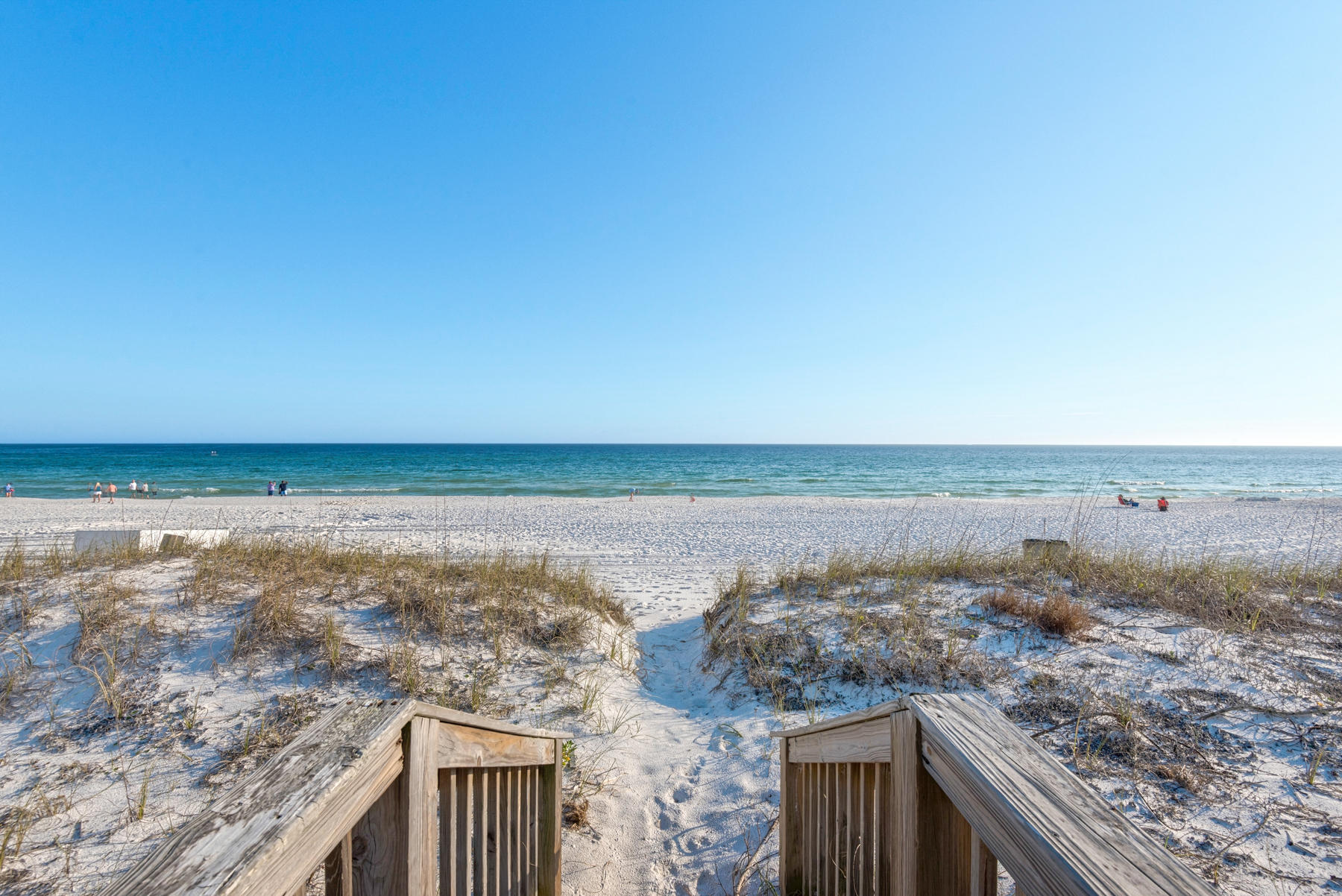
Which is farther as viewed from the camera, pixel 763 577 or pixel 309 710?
pixel 763 577

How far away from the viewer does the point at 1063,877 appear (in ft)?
2.62

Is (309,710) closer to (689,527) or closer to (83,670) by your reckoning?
(83,670)

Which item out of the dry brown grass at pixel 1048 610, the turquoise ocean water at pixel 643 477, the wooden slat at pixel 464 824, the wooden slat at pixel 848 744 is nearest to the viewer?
the wooden slat at pixel 848 744

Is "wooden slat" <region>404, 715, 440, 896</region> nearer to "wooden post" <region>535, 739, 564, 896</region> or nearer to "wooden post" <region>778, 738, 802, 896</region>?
"wooden post" <region>535, 739, 564, 896</region>

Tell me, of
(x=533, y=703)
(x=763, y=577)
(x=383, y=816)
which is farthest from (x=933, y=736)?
(x=763, y=577)

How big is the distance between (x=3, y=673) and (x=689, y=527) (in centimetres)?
1357

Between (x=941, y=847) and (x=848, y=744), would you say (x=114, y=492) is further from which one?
(x=941, y=847)

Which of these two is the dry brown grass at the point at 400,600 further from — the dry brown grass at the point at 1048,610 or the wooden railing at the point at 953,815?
the dry brown grass at the point at 1048,610

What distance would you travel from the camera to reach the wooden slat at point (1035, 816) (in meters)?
0.75

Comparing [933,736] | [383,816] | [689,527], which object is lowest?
[689,527]

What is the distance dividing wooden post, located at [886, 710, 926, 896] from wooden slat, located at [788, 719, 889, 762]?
91 millimetres

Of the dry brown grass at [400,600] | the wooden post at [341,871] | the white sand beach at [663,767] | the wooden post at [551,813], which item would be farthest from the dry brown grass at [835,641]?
the wooden post at [341,871]

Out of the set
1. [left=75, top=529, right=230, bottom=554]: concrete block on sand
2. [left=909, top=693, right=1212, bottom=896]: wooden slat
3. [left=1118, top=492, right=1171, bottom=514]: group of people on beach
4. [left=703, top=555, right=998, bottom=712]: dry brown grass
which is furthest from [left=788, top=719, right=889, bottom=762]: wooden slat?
[left=1118, top=492, right=1171, bottom=514]: group of people on beach

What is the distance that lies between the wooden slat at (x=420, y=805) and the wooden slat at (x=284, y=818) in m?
0.05
